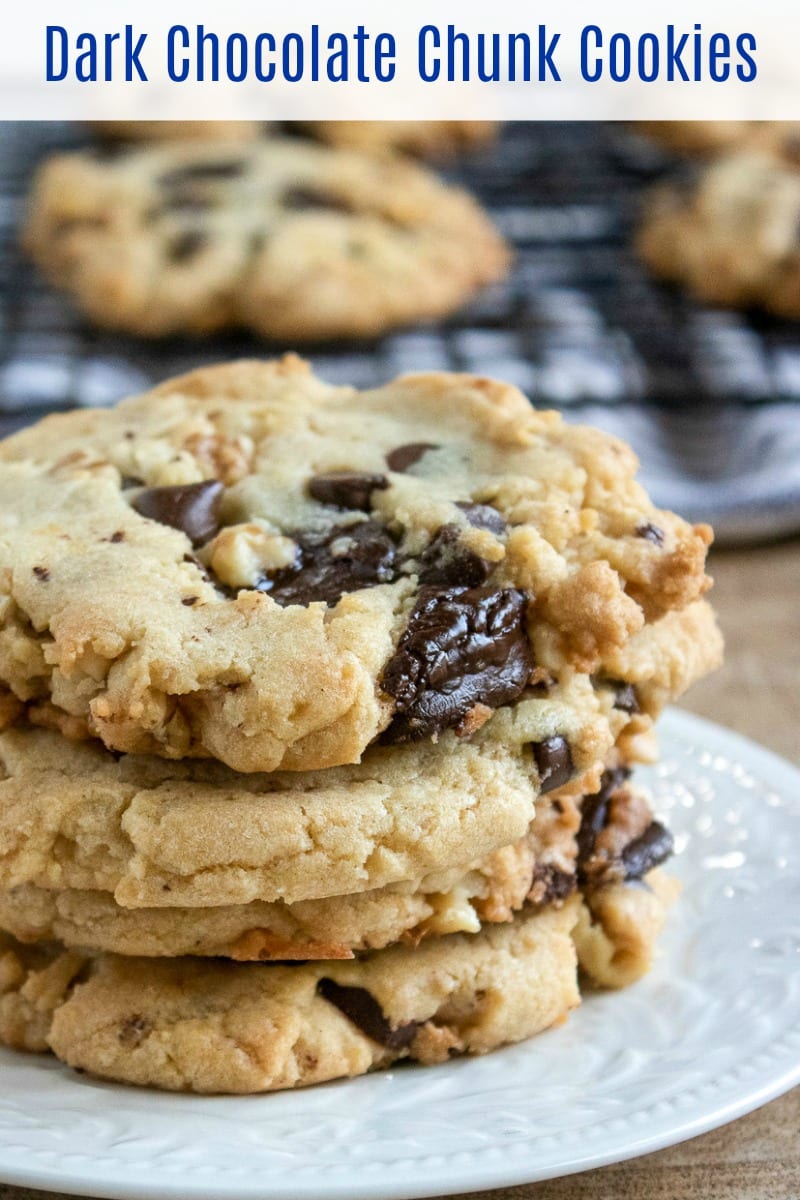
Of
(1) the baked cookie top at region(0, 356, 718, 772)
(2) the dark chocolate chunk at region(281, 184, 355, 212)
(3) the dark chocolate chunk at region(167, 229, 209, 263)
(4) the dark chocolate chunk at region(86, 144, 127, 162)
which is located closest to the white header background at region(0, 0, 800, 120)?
(4) the dark chocolate chunk at region(86, 144, 127, 162)

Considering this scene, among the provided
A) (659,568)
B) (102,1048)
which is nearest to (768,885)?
(659,568)

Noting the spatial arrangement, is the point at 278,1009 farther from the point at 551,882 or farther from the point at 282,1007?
the point at 551,882

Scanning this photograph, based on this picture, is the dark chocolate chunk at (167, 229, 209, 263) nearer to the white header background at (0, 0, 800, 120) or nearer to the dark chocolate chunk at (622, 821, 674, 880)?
the white header background at (0, 0, 800, 120)

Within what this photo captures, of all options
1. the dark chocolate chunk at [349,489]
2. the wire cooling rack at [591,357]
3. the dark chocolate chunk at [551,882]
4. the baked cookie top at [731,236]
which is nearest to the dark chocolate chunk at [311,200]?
A: the wire cooling rack at [591,357]

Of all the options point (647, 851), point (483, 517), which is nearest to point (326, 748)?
point (483, 517)

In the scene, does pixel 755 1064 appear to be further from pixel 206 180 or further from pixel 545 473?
pixel 206 180
